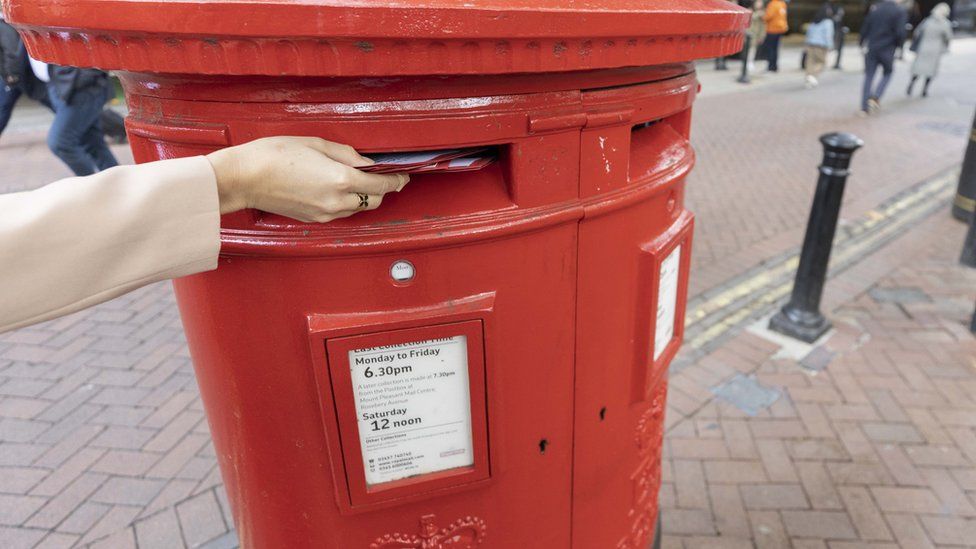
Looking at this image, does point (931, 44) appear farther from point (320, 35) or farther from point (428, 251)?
A: point (320, 35)

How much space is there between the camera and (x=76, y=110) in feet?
14.5

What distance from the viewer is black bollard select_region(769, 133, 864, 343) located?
318 cm

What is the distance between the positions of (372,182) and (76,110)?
4623 millimetres

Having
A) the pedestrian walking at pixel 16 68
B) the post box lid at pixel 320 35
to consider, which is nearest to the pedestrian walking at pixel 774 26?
the pedestrian walking at pixel 16 68

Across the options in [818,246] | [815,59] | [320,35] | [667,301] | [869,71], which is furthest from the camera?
[815,59]

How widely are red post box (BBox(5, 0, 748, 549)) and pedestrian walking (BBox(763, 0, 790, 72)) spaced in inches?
534

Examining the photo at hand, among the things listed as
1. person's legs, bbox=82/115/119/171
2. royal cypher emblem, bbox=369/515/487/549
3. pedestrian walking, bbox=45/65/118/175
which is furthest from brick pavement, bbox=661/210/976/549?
person's legs, bbox=82/115/119/171

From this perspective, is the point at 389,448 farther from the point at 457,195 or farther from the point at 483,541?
the point at 457,195

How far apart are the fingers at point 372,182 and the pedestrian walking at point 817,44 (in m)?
13.0

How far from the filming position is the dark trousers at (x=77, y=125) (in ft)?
14.4

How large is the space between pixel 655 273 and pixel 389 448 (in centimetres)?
58

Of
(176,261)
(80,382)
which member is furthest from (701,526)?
(80,382)

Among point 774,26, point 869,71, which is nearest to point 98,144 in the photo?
point 869,71

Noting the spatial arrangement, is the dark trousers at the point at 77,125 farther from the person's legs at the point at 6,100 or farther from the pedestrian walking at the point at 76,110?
the person's legs at the point at 6,100
